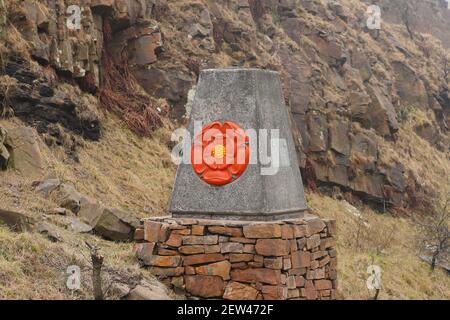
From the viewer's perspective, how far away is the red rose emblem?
9328 millimetres

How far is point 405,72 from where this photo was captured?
30.3m

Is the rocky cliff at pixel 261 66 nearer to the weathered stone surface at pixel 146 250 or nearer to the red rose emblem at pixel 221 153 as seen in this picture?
the weathered stone surface at pixel 146 250

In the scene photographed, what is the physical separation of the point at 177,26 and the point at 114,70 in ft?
11.6

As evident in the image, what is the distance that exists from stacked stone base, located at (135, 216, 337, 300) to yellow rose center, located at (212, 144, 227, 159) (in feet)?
2.94

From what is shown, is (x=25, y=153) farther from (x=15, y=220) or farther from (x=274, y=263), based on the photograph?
(x=274, y=263)

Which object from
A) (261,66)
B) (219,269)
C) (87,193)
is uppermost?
(219,269)

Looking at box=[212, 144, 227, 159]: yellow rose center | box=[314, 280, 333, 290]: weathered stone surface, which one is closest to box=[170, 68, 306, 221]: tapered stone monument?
box=[212, 144, 227, 159]: yellow rose center

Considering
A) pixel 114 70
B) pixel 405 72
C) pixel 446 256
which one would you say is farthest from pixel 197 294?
pixel 405 72

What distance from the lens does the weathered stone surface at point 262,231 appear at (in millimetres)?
8875

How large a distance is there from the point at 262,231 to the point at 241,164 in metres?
0.99

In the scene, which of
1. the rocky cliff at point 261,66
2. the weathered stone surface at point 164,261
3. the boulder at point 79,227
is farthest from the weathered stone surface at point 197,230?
the rocky cliff at point 261,66

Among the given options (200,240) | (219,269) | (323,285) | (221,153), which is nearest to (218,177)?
(221,153)

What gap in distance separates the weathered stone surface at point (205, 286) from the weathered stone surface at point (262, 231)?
75 cm

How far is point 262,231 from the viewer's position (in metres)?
8.90
